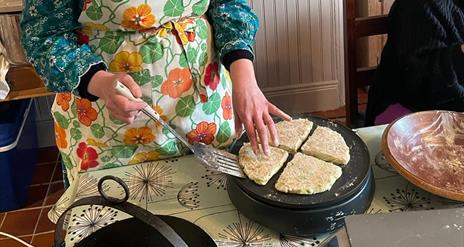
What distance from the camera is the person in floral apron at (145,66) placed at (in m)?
1.02

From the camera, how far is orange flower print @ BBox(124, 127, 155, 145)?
3.67 ft

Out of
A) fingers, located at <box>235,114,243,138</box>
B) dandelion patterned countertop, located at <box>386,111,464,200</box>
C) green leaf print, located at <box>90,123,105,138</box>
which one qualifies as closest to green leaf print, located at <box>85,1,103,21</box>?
green leaf print, located at <box>90,123,105,138</box>

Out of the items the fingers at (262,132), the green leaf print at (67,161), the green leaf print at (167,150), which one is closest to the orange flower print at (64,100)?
the green leaf print at (67,161)

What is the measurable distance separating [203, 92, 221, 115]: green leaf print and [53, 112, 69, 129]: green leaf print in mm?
290

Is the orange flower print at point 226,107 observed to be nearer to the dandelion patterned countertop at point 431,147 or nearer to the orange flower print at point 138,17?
the orange flower print at point 138,17

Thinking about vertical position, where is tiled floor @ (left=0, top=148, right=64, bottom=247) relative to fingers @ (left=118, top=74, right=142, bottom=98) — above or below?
below

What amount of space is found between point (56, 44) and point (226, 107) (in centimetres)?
37

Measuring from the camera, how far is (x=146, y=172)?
41.8 inches

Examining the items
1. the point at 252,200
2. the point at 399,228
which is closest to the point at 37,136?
the point at 252,200

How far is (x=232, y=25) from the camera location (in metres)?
1.12

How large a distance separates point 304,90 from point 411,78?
1092 mm

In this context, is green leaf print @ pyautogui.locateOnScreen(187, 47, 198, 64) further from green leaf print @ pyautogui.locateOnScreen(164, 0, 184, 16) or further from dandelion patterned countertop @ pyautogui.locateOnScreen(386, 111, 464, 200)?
dandelion patterned countertop @ pyautogui.locateOnScreen(386, 111, 464, 200)

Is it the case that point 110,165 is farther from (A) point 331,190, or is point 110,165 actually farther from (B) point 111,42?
(A) point 331,190

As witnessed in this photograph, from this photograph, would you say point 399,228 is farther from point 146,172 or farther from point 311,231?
point 146,172
